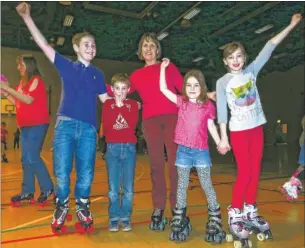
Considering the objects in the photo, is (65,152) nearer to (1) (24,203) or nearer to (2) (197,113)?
(2) (197,113)

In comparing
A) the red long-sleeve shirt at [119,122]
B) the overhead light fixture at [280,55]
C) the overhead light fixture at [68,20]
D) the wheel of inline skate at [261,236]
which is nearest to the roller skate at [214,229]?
the wheel of inline skate at [261,236]

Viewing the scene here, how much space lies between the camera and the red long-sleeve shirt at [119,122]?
8.63 ft

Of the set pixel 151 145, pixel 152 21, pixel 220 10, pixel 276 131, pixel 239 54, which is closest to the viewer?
pixel 239 54

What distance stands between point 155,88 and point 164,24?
11.0 meters

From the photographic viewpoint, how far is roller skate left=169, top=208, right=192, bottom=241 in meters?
2.34

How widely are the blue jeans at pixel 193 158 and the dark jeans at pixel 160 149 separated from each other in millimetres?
229

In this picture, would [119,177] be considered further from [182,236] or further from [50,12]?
[50,12]

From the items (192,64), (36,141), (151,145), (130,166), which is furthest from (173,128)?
(192,64)

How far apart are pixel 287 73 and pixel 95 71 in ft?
70.8

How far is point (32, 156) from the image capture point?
11.8ft

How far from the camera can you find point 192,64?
19469mm

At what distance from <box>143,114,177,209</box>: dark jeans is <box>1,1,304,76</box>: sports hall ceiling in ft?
29.4

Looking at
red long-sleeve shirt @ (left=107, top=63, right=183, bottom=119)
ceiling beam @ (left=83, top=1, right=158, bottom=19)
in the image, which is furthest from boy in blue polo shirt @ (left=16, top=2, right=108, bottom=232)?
ceiling beam @ (left=83, top=1, right=158, bottom=19)

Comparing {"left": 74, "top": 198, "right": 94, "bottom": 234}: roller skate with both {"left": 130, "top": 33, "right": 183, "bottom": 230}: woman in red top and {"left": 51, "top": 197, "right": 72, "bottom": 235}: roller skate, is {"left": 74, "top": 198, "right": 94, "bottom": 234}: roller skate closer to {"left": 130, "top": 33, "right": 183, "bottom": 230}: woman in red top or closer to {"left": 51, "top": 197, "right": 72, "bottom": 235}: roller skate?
{"left": 51, "top": 197, "right": 72, "bottom": 235}: roller skate
